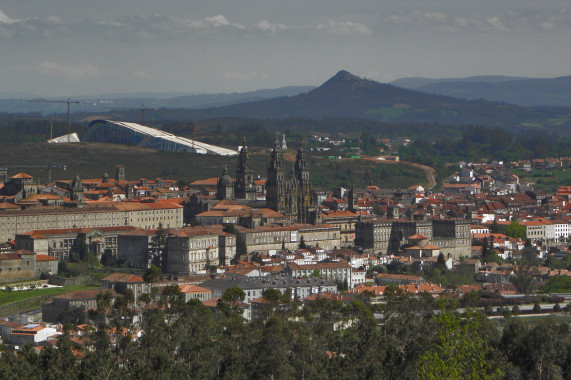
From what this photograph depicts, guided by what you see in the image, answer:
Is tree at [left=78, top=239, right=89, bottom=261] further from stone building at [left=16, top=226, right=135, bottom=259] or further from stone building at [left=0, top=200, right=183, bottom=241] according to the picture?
stone building at [left=0, top=200, right=183, bottom=241]

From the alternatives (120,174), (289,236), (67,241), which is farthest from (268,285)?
(120,174)

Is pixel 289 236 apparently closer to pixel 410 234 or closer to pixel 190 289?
pixel 410 234

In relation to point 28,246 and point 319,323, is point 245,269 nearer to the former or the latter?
point 28,246

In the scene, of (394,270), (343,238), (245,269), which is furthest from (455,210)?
(245,269)

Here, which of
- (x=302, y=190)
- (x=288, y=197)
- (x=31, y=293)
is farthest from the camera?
(x=302, y=190)

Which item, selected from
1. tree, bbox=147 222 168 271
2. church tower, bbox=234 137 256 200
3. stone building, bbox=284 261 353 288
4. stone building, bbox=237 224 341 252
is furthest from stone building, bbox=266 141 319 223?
stone building, bbox=284 261 353 288

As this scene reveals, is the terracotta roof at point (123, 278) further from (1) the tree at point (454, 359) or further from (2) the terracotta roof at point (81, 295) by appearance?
(1) the tree at point (454, 359)

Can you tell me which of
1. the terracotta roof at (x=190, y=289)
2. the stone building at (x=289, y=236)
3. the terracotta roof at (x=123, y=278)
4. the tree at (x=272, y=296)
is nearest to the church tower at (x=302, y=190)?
the stone building at (x=289, y=236)
